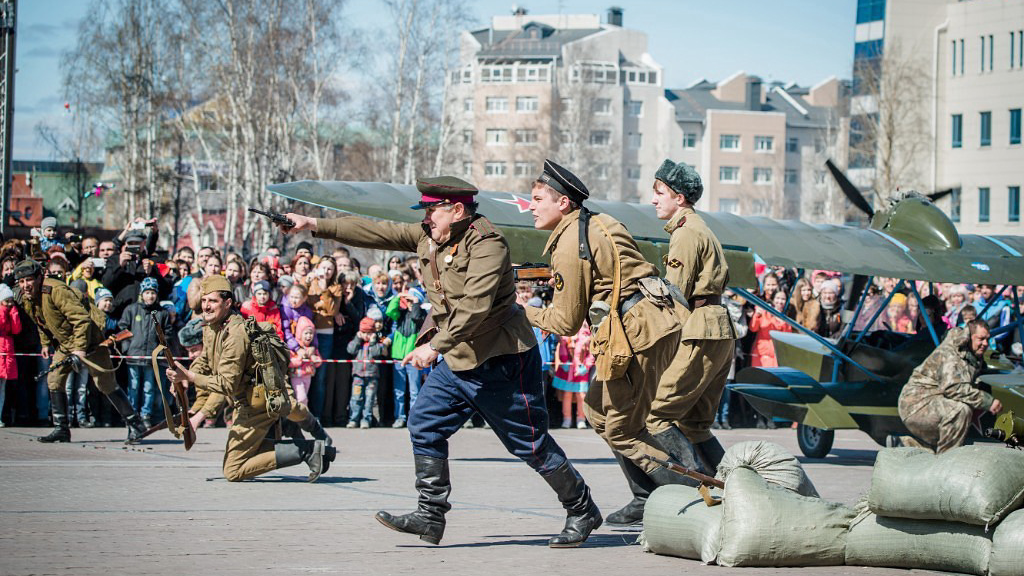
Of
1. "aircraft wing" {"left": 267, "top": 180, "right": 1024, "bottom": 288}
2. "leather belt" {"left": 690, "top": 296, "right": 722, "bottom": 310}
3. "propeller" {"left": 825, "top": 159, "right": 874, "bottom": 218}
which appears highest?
"propeller" {"left": 825, "top": 159, "right": 874, "bottom": 218}

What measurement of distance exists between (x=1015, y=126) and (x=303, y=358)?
52542 mm

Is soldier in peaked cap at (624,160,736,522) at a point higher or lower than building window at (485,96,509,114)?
lower

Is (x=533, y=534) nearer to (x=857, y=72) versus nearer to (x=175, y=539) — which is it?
(x=175, y=539)

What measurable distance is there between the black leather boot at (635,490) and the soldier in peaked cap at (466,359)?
656 mm

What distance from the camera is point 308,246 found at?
1778cm

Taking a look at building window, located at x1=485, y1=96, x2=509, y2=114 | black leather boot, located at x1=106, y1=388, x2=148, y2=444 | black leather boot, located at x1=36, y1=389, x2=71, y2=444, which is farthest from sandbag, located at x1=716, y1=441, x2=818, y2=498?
building window, located at x1=485, y1=96, x2=509, y2=114

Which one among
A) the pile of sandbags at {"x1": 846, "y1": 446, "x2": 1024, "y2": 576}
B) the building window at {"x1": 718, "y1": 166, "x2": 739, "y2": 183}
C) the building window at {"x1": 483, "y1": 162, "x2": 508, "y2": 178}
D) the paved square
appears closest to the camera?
the pile of sandbags at {"x1": 846, "y1": 446, "x2": 1024, "y2": 576}

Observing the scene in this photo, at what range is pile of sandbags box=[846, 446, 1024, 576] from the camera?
233 inches

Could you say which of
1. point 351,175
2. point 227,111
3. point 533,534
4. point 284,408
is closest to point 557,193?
point 533,534

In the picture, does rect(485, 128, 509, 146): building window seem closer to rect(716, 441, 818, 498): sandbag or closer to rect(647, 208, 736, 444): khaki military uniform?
rect(647, 208, 736, 444): khaki military uniform

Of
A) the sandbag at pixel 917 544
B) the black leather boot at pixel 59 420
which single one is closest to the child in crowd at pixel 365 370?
the black leather boot at pixel 59 420

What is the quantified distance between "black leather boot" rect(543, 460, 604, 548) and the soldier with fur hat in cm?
346

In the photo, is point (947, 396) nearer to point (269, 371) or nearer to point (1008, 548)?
point (1008, 548)

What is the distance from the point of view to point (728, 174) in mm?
101062
